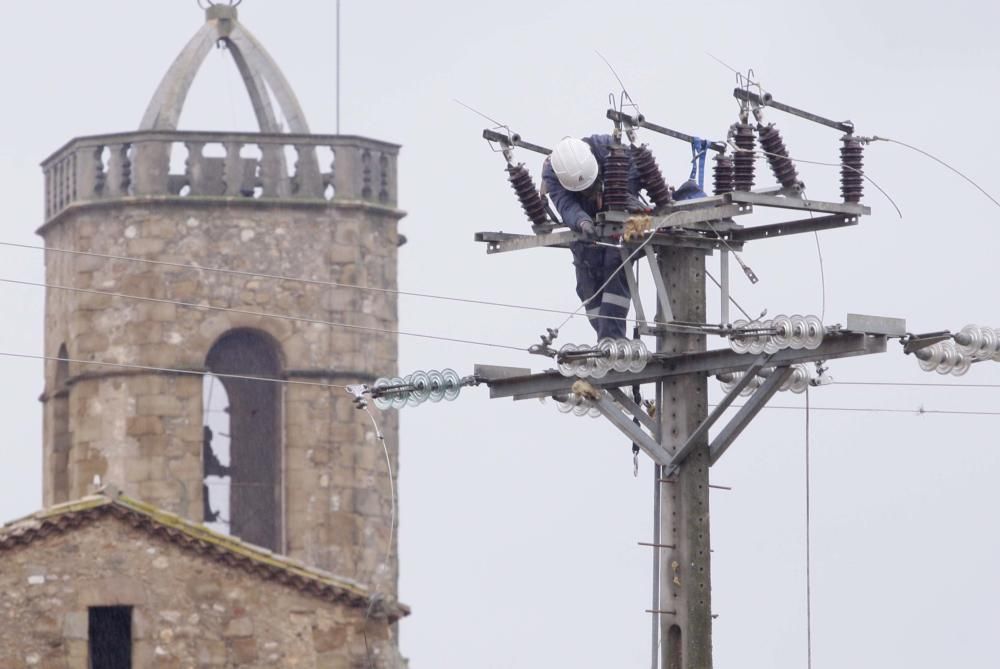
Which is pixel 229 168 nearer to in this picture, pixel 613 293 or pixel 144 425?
pixel 144 425

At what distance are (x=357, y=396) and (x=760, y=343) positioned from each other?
15.6 ft

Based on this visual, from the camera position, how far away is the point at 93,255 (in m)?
53.4

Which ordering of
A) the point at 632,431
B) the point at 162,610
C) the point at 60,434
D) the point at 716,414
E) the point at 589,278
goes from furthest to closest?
the point at 60,434, the point at 162,610, the point at 589,278, the point at 632,431, the point at 716,414

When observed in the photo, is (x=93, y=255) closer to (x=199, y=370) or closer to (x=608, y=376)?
(x=199, y=370)

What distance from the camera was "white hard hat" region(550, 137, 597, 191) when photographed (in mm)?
33188

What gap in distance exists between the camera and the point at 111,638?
43812mm

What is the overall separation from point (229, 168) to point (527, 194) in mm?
19716

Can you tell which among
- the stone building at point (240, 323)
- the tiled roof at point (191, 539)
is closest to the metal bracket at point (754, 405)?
the tiled roof at point (191, 539)

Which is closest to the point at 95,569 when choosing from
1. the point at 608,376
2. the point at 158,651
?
the point at 158,651

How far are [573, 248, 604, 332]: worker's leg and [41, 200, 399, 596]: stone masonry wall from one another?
18.8 metres

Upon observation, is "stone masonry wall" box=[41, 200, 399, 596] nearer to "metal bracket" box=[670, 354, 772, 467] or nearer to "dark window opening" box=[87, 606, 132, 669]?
"dark window opening" box=[87, 606, 132, 669]

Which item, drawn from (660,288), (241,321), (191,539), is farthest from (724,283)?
(241,321)

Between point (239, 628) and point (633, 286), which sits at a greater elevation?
point (633, 286)

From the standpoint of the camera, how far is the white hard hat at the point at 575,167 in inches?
1307
